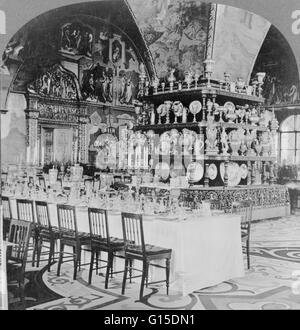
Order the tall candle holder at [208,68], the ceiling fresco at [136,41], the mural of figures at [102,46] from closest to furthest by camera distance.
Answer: the ceiling fresco at [136,41] → the tall candle holder at [208,68] → the mural of figures at [102,46]

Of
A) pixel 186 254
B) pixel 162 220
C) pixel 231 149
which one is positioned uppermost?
pixel 231 149

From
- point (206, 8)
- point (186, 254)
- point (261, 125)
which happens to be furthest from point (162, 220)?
point (261, 125)

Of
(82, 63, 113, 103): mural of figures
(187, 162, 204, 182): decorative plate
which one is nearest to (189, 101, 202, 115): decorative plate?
(187, 162, 204, 182): decorative plate

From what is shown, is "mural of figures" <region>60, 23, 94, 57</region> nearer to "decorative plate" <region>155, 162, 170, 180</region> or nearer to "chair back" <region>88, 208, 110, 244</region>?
"decorative plate" <region>155, 162, 170, 180</region>

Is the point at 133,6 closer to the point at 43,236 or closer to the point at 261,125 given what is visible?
the point at 43,236

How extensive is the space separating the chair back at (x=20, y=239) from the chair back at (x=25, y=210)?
164 centimetres

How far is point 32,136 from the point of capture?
684cm

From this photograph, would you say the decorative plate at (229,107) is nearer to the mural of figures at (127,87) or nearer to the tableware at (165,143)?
the tableware at (165,143)

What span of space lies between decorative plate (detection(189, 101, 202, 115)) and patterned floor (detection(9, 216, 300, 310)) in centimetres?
330

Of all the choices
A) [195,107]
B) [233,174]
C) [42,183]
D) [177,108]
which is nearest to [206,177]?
[233,174]

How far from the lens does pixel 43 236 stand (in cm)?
614

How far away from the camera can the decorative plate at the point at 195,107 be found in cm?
863

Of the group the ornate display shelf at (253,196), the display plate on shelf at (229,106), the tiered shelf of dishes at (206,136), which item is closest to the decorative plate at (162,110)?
the tiered shelf of dishes at (206,136)
